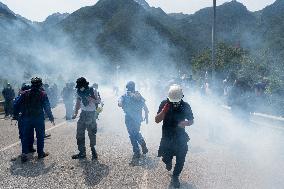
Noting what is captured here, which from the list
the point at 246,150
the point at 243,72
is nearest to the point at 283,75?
the point at 246,150

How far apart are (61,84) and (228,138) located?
3666 cm

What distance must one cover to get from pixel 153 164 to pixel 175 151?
5.81 ft

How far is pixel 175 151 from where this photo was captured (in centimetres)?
703

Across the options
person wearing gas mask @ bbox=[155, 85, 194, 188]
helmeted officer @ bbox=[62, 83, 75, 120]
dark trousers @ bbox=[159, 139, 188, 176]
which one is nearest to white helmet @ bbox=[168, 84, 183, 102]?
person wearing gas mask @ bbox=[155, 85, 194, 188]

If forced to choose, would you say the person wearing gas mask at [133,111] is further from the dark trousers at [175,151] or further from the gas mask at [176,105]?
the gas mask at [176,105]

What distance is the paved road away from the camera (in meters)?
7.20

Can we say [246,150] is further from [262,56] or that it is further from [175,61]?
[175,61]

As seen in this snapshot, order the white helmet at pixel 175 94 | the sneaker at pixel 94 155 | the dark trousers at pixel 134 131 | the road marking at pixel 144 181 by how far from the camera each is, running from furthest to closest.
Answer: the dark trousers at pixel 134 131
the sneaker at pixel 94 155
the road marking at pixel 144 181
the white helmet at pixel 175 94

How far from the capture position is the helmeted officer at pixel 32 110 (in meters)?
9.49

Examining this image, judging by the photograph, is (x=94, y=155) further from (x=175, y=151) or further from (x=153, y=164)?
(x=175, y=151)

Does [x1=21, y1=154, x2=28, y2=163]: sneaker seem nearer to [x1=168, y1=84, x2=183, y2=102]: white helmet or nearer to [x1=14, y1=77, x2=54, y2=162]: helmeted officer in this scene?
[x1=14, y1=77, x2=54, y2=162]: helmeted officer

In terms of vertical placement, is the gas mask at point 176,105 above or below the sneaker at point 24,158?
above

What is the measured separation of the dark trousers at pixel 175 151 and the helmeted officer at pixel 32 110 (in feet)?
12.3

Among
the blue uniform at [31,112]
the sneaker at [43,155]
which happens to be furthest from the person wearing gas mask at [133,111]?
the sneaker at [43,155]
